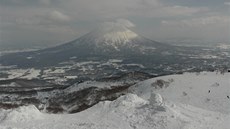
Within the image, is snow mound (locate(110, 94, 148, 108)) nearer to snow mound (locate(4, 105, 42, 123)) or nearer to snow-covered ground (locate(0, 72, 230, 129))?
snow-covered ground (locate(0, 72, 230, 129))

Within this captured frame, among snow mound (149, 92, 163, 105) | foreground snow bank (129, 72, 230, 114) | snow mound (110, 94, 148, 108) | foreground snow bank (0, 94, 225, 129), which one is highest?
snow mound (149, 92, 163, 105)

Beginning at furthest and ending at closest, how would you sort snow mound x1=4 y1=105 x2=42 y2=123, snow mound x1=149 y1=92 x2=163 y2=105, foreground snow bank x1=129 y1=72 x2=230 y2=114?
foreground snow bank x1=129 y1=72 x2=230 y2=114
snow mound x1=149 y1=92 x2=163 y2=105
snow mound x1=4 y1=105 x2=42 y2=123

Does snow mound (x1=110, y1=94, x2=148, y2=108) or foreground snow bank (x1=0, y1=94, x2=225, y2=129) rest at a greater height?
snow mound (x1=110, y1=94, x2=148, y2=108)

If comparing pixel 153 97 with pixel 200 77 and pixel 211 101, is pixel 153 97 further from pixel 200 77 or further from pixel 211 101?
pixel 200 77

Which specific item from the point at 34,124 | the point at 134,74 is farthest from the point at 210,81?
the point at 134,74

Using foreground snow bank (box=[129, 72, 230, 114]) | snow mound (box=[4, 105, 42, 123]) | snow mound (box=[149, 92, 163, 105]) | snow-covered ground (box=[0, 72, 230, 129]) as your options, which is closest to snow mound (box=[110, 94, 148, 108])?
snow-covered ground (box=[0, 72, 230, 129])

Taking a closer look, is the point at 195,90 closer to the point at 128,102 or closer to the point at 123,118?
the point at 128,102

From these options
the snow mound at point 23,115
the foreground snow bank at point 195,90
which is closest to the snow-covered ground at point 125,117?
the snow mound at point 23,115

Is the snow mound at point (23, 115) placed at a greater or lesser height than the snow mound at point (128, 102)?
lesser

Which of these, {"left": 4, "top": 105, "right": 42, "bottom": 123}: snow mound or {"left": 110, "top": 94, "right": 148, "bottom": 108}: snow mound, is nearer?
{"left": 4, "top": 105, "right": 42, "bottom": 123}: snow mound

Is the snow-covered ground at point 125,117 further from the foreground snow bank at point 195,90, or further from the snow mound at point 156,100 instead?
the foreground snow bank at point 195,90

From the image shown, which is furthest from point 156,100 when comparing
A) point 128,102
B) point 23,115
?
point 23,115
